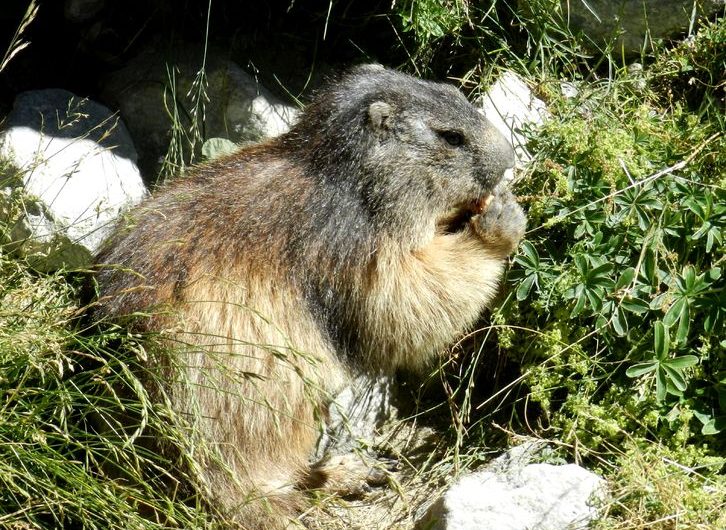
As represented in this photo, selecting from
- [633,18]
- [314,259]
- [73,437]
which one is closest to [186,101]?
[314,259]

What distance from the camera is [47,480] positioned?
4.43 m

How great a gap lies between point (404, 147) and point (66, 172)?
8.60ft

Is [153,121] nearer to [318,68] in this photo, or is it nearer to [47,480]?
[318,68]

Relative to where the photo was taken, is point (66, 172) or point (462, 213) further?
point (66, 172)

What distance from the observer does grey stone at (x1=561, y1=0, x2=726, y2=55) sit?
6.91m

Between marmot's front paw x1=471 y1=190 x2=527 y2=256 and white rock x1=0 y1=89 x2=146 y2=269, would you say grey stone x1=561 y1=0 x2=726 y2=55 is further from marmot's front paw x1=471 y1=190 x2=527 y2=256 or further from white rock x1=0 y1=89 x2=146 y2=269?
white rock x1=0 y1=89 x2=146 y2=269

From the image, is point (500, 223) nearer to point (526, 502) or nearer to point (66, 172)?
point (526, 502)

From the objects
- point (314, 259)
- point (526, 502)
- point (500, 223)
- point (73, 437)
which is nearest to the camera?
point (73, 437)

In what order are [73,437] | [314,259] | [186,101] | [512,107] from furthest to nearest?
[186,101] < [512,107] < [314,259] < [73,437]

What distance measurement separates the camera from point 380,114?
5.23 m

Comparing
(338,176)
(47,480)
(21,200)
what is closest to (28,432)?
(47,480)

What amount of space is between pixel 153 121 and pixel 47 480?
3.60 m

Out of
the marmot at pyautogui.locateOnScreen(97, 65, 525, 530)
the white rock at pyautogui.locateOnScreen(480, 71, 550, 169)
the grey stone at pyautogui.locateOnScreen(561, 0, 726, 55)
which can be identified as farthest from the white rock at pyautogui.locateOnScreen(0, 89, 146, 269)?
the grey stone at pyautogui.locateOnScreen(561, 0, 726, 55)

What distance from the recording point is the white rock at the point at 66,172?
623 cm
